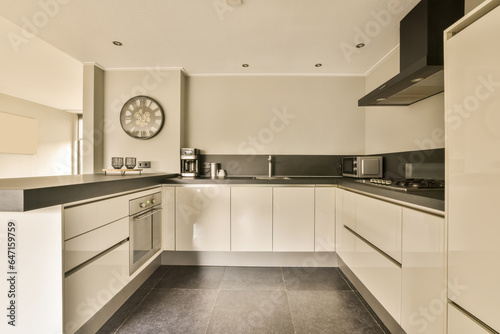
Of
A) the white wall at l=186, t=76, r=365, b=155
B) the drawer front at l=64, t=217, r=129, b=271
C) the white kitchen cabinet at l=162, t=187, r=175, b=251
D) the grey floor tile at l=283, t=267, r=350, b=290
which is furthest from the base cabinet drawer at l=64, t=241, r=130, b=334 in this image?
the white wall at l=186, t=76, r=365, b=155

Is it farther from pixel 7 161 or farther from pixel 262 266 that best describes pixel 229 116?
pixel 7 161

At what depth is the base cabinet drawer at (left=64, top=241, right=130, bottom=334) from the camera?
1.17m

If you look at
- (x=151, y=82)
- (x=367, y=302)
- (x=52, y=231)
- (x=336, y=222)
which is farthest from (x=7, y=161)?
(x=367, y=302)

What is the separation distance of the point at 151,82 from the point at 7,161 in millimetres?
4915

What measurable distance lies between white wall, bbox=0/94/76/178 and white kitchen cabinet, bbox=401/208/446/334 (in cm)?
745

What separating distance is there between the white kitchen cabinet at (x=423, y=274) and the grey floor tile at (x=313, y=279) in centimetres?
81

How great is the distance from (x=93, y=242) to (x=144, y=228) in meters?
0.67

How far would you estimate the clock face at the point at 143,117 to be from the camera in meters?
2.83

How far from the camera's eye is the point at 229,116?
2980 mm

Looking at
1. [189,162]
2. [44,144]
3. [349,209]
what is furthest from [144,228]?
[44,144]

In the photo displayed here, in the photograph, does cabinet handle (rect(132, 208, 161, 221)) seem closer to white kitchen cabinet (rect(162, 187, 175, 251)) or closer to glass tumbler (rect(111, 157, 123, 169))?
white kitchen cabinet (rect(162, 187, 175, 251))

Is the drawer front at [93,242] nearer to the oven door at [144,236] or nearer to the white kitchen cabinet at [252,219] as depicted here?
the oven door at [144,236]

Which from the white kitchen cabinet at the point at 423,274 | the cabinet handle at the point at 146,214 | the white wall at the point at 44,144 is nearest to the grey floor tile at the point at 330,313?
the white kitchen cabinet at the point at 423,274

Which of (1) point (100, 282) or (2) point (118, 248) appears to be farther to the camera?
(2) point (118, 248)
